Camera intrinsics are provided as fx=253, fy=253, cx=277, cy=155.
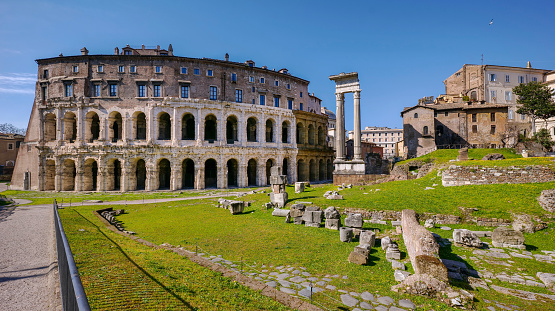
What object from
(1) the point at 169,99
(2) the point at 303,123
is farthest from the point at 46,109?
(2) the point at 303,123

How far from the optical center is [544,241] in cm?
924

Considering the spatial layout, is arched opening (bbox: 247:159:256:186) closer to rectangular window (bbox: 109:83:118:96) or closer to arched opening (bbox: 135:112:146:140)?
arched opening (bbox: 135:112:146:140)

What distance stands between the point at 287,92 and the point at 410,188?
29.6 m

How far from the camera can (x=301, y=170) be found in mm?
44812

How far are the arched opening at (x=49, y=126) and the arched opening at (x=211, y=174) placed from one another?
22.1 metres

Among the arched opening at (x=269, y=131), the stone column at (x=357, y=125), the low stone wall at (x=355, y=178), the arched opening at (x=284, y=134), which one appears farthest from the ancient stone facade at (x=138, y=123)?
the stone column at (x=357, y=125)

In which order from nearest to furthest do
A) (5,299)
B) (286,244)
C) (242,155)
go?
(5,299) → (286,244) → (242,155)

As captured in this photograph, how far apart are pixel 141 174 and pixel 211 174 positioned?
32.7 feet

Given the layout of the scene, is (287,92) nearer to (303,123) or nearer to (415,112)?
(303,123)

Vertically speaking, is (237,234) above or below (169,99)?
below

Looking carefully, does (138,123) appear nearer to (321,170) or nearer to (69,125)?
(69,125)

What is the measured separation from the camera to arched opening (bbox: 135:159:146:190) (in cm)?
3669

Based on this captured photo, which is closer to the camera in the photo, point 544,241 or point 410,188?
point 544,241

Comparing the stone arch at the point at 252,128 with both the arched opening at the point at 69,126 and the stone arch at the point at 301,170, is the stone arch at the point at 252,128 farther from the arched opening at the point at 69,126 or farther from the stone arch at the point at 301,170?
the arched opening at the point at 69,126
